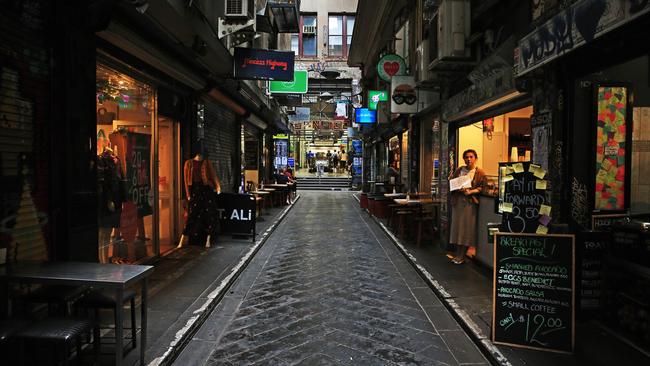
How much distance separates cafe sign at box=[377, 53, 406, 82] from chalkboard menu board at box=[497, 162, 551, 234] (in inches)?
360

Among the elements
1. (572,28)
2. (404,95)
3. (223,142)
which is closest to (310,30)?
(223,142)

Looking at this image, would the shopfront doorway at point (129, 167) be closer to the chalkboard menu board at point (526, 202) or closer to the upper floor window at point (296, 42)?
the chalkboard menu board at point (526, 202)

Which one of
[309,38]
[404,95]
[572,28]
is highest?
[309,38]

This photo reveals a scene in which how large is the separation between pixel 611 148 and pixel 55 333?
19.0 feet

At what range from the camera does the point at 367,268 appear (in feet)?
27.0

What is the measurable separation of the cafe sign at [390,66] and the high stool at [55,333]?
38.0 ft

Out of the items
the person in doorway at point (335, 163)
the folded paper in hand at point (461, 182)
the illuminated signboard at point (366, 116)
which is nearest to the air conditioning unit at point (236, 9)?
the folded paper in hand at point (461, 182)

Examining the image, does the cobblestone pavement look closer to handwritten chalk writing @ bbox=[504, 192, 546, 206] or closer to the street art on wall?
handwritten chalk writing @ bbox=[504, 192, 546, 206]

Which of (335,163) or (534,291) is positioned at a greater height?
(335,163)

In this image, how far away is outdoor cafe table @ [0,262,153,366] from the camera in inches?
128

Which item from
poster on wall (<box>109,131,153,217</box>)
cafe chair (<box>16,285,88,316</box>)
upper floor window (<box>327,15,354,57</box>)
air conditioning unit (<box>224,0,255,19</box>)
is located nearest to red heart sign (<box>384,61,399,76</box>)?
air conditioning unit (<box>224,0,255,19</box>)

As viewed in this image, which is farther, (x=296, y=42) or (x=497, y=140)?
(x=296, y=42)

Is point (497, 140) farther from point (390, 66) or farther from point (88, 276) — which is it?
point (88, 276)

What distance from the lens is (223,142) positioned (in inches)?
531
